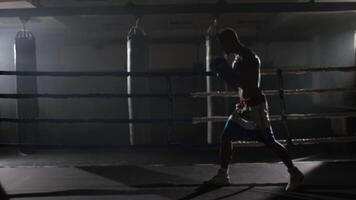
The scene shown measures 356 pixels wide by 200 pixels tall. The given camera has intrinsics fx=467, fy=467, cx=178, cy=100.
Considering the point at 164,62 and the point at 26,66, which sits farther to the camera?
the point at 164,62

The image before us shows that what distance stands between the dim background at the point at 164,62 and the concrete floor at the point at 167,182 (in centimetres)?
713

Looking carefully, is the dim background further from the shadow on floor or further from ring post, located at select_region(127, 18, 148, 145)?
the shadow on floor

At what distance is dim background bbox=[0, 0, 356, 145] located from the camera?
12391mm

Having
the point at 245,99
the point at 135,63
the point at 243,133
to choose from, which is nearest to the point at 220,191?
the point at 243,133

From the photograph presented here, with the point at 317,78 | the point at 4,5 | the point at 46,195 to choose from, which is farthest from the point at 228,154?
the point at 317,78

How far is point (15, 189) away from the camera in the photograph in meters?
3.98

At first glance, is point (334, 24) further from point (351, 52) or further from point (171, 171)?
point (171, 171)

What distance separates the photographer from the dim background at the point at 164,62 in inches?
488

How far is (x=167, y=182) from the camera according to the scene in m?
4.23

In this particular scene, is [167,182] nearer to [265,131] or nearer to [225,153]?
[225,153]

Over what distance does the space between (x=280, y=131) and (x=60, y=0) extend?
7166mm

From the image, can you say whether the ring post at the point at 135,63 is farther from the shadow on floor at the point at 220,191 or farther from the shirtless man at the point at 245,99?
the shirtless man at the point at 245,99

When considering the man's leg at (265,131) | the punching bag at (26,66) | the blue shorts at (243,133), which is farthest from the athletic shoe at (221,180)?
the punching bag at (26,66)

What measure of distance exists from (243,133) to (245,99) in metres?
0.30
